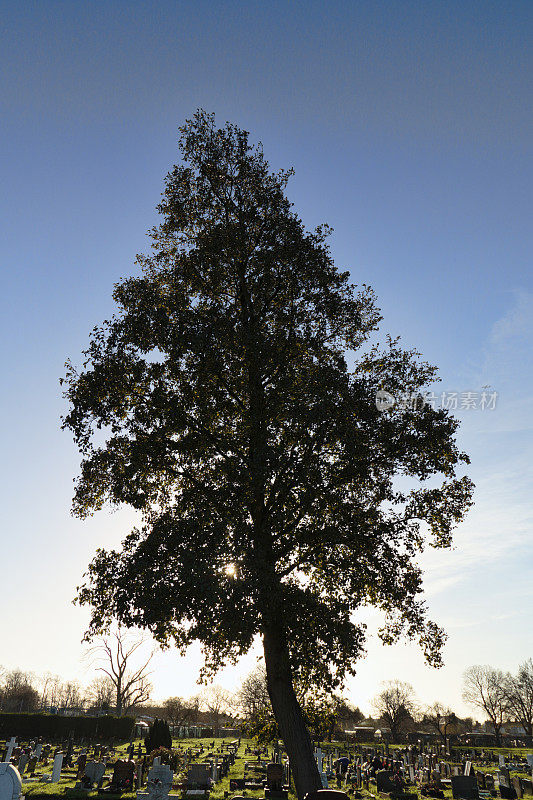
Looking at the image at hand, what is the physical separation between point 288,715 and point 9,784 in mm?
6067

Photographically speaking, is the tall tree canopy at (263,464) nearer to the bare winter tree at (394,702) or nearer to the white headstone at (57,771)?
the white headstone at (57,771)

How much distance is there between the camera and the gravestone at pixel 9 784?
10.7 metres

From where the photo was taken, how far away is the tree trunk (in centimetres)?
1149

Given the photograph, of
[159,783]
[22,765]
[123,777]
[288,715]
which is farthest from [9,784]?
[22,765]

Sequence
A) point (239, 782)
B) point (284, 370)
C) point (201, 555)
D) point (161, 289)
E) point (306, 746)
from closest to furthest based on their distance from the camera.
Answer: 1. point (201, 555)
2. point (306, 746)
3. point (284, 370)
4. point (161, 289)
5. point (239, 782)

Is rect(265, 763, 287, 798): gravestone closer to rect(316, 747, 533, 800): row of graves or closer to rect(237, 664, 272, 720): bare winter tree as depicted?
rect(316, 747, 533, 800): row of graves

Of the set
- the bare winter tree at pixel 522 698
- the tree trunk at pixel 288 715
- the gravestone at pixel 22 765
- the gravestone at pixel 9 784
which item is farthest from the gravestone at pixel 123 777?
the bare winter tree at pixel 522 698

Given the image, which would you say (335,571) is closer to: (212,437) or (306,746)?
(306,746)

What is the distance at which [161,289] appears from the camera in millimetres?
15469

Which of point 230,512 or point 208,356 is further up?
point 208,356

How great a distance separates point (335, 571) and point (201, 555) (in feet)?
13.8

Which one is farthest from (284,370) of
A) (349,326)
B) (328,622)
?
(328,622)

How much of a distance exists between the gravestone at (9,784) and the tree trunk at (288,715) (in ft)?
18.6

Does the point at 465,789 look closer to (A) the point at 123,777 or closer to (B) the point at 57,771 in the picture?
(A) the point at 123,777
